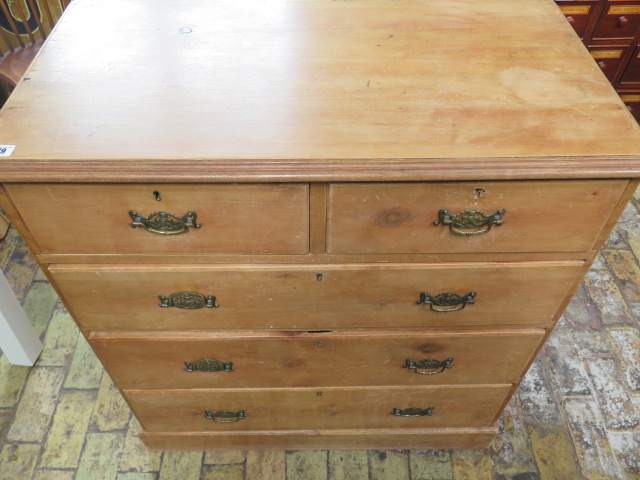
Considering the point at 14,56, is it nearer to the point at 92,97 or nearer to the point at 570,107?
the point at 92,97

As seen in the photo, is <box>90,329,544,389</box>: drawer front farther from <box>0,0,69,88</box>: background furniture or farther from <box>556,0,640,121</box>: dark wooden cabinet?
<box>556,0,640,121</box>: dark wooden cabinet

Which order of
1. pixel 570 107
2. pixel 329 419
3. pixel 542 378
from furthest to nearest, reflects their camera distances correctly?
pixel 542 378
pixel 329 419
pixel 570 107

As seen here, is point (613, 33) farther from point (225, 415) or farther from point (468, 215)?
point (225, 415)

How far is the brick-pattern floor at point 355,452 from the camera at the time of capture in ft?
5.81

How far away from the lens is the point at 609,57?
249 cm

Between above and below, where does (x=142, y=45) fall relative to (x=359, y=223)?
above

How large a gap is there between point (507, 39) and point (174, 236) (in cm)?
89

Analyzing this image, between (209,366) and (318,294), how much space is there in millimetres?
422

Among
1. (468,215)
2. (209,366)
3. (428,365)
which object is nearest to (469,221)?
(468,215)

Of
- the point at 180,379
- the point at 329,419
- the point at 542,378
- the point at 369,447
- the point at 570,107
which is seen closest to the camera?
the point at 570,107

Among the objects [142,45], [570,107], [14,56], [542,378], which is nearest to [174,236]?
[142,45]

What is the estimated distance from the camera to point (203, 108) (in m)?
1.05

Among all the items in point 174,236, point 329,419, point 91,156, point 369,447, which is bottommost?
point 369,447

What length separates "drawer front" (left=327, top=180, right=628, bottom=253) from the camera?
100 centimetres
